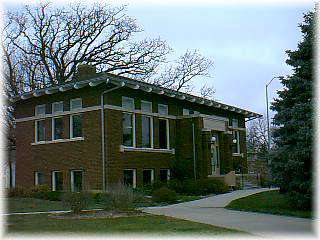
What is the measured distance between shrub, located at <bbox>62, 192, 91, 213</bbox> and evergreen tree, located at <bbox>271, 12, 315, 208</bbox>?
22.8ft

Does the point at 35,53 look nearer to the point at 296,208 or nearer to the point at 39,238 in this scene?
the point at 296,208

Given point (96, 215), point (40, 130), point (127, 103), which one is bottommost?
point (96, 215)

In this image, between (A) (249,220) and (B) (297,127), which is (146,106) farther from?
(A) (249,220)

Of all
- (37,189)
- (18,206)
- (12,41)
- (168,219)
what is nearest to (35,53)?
(12,41)

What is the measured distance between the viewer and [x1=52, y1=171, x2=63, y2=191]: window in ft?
90.5

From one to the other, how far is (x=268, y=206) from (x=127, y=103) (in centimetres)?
1153

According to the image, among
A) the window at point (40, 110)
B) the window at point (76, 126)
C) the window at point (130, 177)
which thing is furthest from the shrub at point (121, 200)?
the window at point (40, 110)

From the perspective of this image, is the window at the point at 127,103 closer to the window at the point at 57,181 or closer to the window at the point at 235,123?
the window at the point at 57,181

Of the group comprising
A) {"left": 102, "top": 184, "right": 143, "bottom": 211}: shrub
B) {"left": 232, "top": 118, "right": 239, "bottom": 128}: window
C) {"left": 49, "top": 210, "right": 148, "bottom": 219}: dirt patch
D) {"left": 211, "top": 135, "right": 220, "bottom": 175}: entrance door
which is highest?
{"left": 232, "top": 118, "right": 239, "bottom": 128}: window

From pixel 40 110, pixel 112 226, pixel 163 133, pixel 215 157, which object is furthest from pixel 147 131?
pixel 112 226

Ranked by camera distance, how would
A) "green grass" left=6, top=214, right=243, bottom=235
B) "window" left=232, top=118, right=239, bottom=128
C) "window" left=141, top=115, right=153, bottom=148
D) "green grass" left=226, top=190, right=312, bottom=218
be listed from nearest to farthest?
"green grass" left=6, top=214, right=243, bottom=235
"green grass" left=226, top=190, right=312, bottom=218
"window" left=141, top=115, right=153, bottom=148
"window" left=232, top=118, right=239, bottom=128

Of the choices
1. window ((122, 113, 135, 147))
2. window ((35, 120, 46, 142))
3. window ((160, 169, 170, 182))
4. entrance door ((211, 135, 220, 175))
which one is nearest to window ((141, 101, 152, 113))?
window ((122, 113, 135, 147))

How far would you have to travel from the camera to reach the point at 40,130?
1155 inches

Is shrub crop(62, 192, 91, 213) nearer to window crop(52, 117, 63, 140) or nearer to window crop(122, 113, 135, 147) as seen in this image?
window crop(122, 113, 135, 147)
